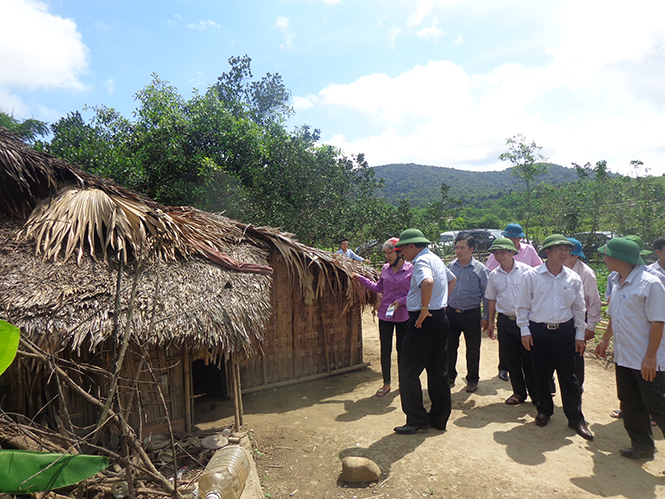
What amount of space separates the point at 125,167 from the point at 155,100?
2131 millimetres

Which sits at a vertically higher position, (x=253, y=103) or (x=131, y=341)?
(x=253, y=103)

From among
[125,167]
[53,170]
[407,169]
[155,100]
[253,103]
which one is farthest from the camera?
[407,169]

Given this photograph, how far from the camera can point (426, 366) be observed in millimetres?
4145

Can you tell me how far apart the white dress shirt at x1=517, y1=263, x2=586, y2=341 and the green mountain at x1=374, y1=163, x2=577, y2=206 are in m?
46.2

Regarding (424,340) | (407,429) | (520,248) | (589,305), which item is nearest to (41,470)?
(424,340)

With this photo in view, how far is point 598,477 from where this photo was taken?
11.0 feet

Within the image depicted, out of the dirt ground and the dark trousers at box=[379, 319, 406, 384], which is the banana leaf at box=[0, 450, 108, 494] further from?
the dark trousers at box=[379, 319, 406, 384]

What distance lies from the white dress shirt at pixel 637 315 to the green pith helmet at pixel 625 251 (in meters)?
0.10

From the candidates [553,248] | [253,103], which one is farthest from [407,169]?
[553,248]

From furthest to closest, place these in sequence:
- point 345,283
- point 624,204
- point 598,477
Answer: point 624,204 < point 345,283 < point 598,477

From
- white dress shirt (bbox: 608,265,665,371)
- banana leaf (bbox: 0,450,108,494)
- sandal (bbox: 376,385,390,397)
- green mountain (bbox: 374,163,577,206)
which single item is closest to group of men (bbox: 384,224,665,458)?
white dress shirt (bbox: 608,265,665,371)

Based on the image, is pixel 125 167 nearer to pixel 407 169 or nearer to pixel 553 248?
pixel 553 248

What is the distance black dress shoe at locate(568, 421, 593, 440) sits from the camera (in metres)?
4.01

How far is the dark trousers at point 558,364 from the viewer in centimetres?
404
